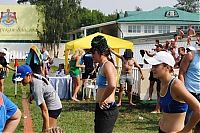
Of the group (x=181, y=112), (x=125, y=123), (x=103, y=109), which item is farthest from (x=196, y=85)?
(x=125, y=123)

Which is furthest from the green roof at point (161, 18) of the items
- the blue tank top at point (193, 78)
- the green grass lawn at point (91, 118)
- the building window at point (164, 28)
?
the blue tank top at point (193, 78)

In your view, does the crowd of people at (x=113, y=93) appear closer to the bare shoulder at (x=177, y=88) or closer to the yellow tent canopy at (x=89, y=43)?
the bare shoulder at (x=177, y=88)

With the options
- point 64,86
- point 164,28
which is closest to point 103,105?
point 64,86

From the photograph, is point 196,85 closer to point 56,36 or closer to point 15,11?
point 56,36

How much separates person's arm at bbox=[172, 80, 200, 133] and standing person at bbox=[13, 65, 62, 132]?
2106mm

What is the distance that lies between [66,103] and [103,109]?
8.99m

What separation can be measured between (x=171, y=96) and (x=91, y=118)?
701 cm

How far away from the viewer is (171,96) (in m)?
4.53

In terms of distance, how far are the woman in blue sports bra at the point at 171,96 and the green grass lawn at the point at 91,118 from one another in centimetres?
502

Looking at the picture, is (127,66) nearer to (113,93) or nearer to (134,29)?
(113,93)

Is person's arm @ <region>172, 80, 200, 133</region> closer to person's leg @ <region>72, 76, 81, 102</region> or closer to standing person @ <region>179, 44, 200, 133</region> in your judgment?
standing person @ <region>179, 44, 200, 133</region>

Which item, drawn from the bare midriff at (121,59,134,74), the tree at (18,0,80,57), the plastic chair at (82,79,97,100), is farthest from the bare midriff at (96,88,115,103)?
the tree at (18,0,80,57)

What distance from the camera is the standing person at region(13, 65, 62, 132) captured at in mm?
6168

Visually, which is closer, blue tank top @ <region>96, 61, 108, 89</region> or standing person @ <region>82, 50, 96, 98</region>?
blue tank top @ <region>96, 61, 108, 89</region>
